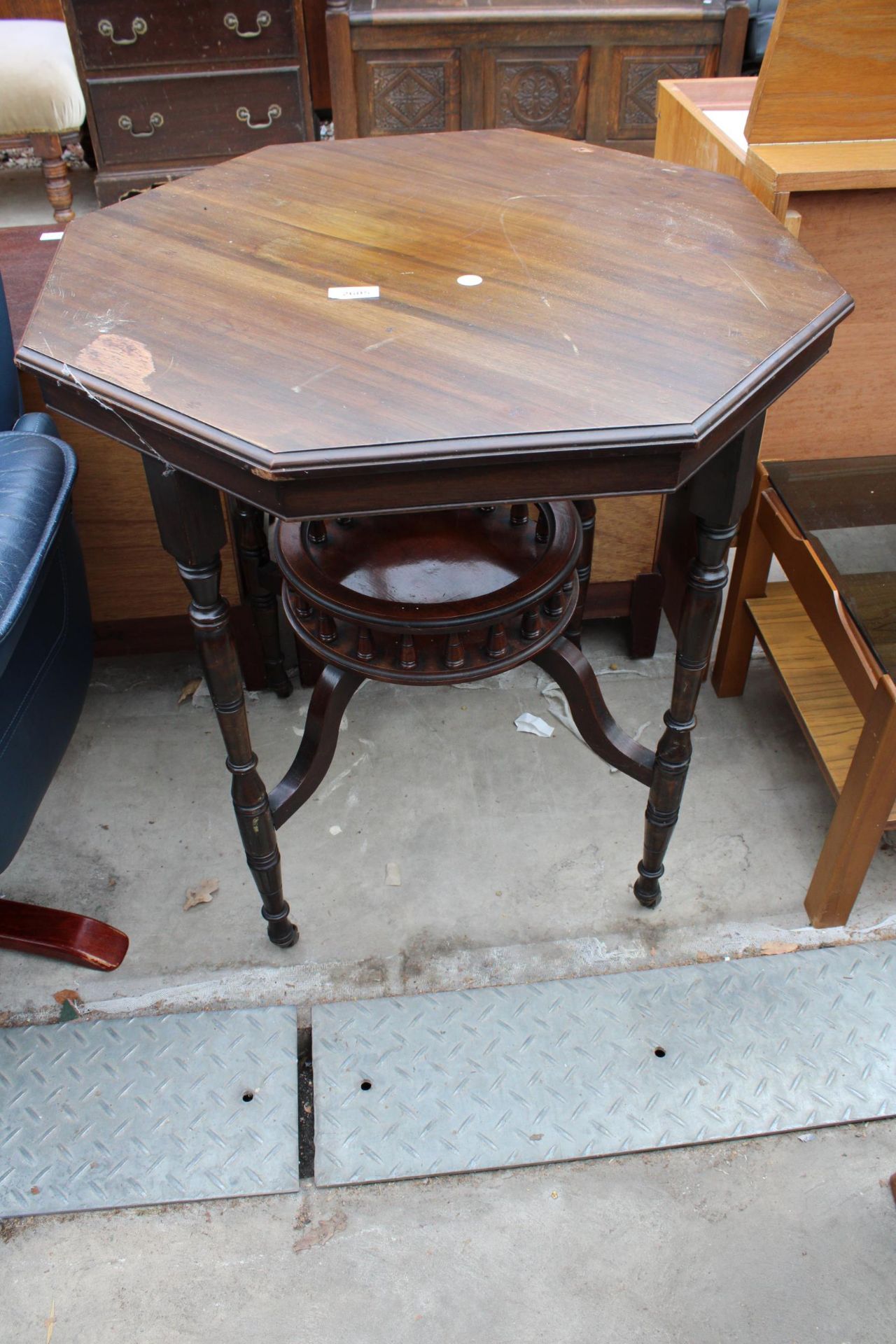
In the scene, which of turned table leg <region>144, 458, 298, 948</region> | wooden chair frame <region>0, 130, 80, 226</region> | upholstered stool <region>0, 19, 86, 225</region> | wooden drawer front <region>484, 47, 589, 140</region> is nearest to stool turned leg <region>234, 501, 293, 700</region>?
turned table leg <region>144, 458, 298, 948</region>

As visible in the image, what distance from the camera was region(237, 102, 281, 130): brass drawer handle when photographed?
3328mm

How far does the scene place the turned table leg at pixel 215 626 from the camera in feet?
3.67

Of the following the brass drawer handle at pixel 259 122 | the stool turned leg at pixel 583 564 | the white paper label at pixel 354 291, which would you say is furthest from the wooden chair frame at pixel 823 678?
the brass drawer handle at pixel 259 122

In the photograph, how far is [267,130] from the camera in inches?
133

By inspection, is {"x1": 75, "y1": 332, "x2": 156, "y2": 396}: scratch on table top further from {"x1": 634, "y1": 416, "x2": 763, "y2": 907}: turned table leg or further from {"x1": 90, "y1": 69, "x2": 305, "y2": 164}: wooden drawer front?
{"x1": 90, "y1": 69, "x2": 305, "y2": 164}: wooden drawer front

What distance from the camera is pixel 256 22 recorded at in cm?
317

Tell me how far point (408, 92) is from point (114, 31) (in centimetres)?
94

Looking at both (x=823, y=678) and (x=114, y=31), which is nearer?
(x=823, y=678)

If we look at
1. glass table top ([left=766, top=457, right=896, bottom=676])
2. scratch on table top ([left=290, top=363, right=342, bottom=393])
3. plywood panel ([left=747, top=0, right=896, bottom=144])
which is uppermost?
plywood panel ([left=747, top=0, right=896, bottom=144])

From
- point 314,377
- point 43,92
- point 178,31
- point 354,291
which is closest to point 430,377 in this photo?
point 314,377

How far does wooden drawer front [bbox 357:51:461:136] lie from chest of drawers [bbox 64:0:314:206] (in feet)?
0.66

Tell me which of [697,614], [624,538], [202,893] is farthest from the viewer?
[624,538]

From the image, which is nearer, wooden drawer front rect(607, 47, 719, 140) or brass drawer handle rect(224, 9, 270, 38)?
brass drawer handle rect(224, 9, 270, 38)

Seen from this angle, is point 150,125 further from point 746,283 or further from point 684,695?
point 684,695
